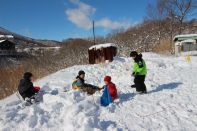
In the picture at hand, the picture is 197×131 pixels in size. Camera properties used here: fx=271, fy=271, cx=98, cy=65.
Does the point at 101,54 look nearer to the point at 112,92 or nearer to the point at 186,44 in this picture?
the point at 186,44

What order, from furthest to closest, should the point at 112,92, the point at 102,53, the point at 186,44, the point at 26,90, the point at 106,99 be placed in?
1. the point at 186,44
2. the point at 102,53
3. the point at 26,90
4. the point at 112,92
5. the point at 106,99

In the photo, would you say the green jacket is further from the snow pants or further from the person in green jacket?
the snow pants

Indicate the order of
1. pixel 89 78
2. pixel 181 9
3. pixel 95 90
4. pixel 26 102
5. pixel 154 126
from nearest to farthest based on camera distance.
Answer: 1. pixel 154 126
2. pixel 26 102
3. pixel 95 90
4. pixel 89 78
5. pixel 181 9

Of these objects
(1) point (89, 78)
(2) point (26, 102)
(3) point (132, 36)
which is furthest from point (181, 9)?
(2) point (26, 102)

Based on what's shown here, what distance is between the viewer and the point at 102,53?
18.4 metres

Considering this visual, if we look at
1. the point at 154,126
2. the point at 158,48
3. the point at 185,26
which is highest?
the point at 185,26

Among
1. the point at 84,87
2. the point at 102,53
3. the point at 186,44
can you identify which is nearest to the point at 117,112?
the point at 84,87

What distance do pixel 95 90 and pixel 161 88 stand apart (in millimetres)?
2362

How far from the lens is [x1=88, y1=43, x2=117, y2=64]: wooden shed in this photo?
18.0 m

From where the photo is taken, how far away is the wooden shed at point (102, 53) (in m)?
18.0

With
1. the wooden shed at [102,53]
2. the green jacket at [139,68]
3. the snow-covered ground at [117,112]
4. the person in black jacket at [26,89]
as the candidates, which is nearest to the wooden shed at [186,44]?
the wooden shed at [102,53]

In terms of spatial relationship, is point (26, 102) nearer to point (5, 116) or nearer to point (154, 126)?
point (5, 116)

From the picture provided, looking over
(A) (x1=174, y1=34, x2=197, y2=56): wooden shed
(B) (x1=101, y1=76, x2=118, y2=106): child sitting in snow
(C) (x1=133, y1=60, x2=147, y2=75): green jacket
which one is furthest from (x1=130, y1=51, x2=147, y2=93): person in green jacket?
(A) (x1=174, y1=34, x2=197, y2=56): wooden shed

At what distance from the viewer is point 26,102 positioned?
7.78 meters
